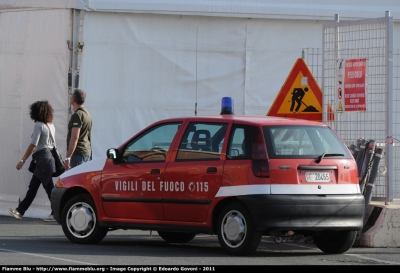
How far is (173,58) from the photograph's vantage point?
45.0ft

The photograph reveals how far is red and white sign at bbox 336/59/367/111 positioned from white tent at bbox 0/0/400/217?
95.4 inches

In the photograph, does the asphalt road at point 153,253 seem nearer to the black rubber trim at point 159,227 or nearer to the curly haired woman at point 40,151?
the black rubber trim at point 159,227

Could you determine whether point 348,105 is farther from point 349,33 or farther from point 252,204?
point 252,204

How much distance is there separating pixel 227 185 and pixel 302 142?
0.92 metres

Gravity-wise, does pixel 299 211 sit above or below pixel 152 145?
below

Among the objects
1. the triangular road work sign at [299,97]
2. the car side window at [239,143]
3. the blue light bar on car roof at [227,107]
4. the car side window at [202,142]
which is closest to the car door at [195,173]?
the car side window at [202,142]

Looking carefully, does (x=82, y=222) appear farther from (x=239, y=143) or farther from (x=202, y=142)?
(x=239, y=143)

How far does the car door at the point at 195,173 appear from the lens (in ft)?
30.6

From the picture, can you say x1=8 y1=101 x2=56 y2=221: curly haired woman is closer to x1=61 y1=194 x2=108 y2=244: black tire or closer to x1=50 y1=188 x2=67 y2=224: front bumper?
x1=50 y1=188 x2=67 y2=224: front bumper

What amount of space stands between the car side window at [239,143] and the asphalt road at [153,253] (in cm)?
106

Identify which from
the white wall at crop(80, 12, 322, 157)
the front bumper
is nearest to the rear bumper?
the front bumper

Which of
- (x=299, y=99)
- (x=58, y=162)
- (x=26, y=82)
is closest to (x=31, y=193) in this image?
(x=58, y=162)

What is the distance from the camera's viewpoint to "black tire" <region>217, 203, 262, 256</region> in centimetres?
895

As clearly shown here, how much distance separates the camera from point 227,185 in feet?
30.1
